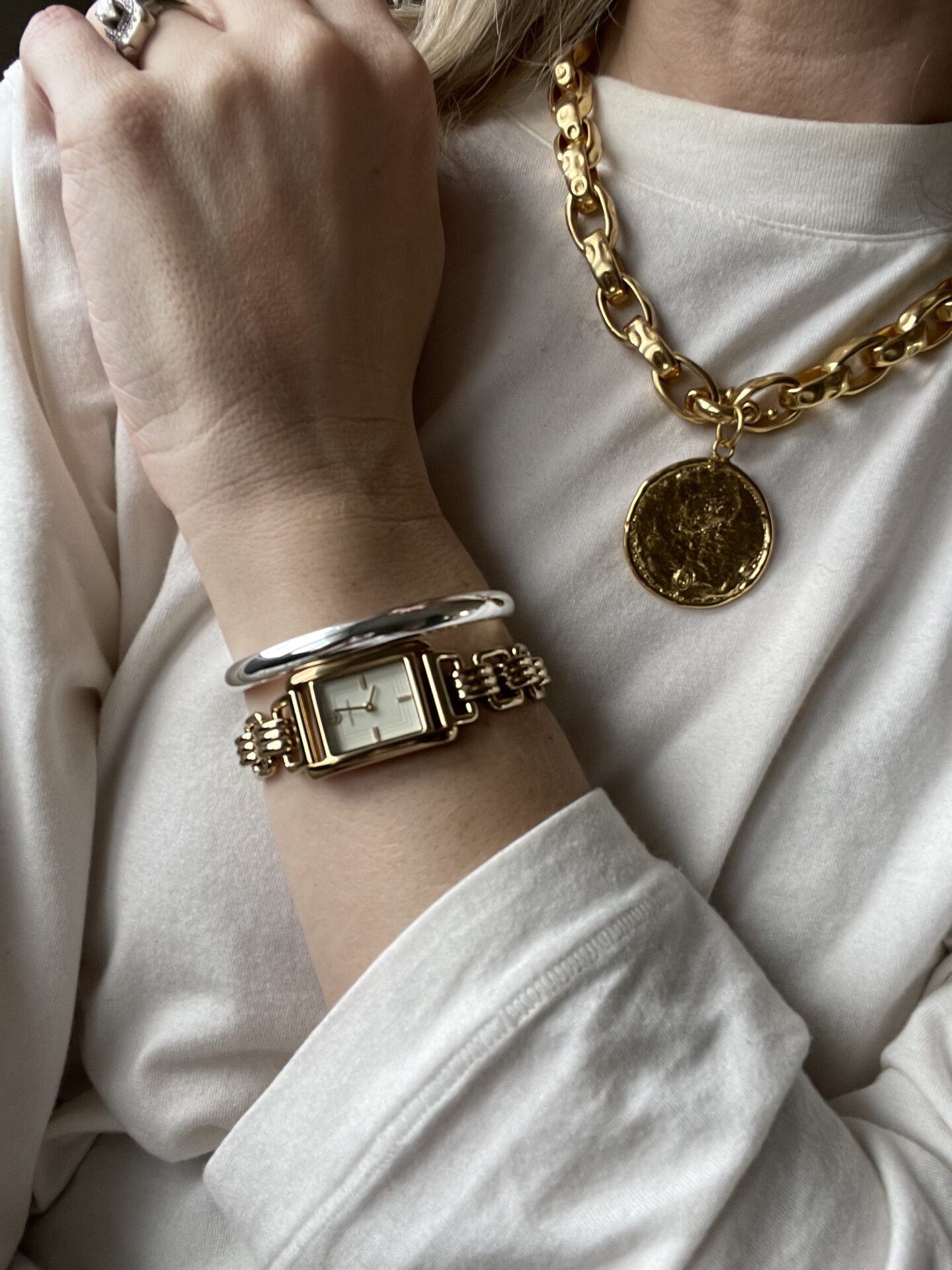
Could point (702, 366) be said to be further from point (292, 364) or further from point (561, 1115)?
point (561, 1115)

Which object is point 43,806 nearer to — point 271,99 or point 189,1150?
point 189,1150

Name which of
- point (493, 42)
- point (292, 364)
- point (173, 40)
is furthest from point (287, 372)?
point (493, 42)

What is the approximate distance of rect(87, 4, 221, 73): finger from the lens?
2.16 feet

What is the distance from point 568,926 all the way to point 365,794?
0.13 metres

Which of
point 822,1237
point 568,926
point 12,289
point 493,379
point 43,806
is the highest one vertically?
point 12,289

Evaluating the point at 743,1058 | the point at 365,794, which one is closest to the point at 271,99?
the point at 365,794

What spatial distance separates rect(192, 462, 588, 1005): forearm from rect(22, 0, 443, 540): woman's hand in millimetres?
21

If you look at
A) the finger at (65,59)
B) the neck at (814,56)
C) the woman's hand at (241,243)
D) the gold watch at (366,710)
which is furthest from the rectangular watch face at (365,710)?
the neck at (814,56)

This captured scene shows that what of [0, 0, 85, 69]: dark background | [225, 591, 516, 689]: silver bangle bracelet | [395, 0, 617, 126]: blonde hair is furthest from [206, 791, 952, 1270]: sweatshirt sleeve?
[0, 0, 85, 69]: dark background

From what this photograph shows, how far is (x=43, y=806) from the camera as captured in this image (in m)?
0.68

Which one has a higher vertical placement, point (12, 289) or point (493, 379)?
point (12, 289)

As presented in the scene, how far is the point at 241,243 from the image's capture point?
0.64m

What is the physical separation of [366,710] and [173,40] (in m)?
0.43

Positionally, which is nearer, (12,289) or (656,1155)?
(656,1155)
